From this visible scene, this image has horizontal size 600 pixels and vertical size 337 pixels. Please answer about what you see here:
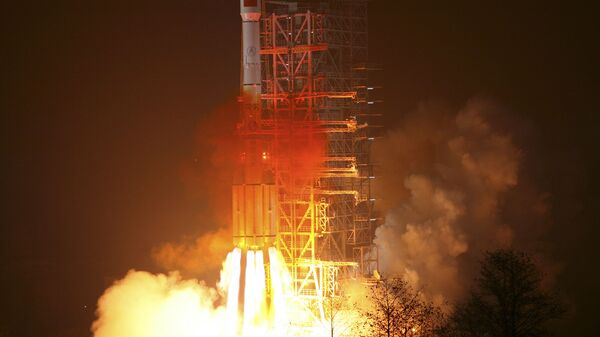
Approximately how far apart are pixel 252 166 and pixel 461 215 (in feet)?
26.4

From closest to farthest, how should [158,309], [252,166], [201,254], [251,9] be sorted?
[251,9]
[252,166]
[158,309]
[201,254]

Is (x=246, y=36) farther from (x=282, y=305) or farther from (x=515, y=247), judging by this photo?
(x=515, y=247)

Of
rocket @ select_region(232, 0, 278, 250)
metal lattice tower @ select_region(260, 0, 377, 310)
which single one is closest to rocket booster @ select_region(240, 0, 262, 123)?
rocket @ select_region(232, 0, 278, 250)

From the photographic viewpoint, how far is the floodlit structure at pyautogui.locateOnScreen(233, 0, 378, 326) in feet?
132

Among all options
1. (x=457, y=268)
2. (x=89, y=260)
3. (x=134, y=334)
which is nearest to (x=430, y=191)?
(x=457, y=268)

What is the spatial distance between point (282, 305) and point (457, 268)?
264 inches

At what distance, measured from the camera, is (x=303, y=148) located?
41.1 metres

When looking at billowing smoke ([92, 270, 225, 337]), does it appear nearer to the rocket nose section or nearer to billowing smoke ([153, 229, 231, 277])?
billowing smoke ([153, 229, 231, 277])

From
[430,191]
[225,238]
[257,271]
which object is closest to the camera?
[257,271]

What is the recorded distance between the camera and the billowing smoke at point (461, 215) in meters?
41.4

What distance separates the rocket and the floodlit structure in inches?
1.4

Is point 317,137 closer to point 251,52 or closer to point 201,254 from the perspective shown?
point 251,52

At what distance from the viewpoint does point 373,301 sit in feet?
136

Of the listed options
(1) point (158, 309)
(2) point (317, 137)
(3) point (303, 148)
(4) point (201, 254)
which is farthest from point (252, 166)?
(4) point (201, 254)
